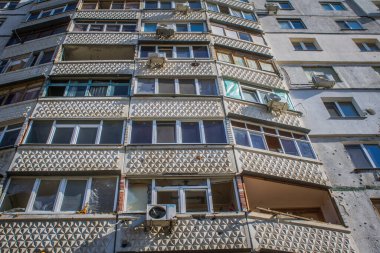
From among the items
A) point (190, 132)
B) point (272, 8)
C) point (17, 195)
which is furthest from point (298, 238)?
point (272, 8)

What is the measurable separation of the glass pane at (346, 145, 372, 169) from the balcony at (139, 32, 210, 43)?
7.43 meters

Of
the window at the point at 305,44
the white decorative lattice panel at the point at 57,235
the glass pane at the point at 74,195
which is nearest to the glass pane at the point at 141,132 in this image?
the glass pane at the point at 74,195

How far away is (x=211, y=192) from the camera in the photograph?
9.90 meters

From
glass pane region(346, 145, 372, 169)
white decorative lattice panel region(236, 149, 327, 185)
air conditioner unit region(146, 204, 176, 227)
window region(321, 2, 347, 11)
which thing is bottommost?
air conditioner unit region(146, 204, 176, 227)

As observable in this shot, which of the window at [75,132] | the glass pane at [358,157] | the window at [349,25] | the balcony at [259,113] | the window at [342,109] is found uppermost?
the window at [349,25]

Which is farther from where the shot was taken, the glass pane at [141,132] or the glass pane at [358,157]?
the glass pane at [358,157]

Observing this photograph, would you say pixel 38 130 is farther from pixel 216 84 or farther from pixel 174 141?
pixel 216 84

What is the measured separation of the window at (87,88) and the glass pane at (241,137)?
433 cm

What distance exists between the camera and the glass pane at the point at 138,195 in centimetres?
950

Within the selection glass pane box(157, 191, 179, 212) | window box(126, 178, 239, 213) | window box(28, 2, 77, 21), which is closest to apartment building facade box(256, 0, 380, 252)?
window box(126, 178, 239, 213)

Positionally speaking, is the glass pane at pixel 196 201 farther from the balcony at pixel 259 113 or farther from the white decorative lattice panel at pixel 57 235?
the balcony at pixel 259 113

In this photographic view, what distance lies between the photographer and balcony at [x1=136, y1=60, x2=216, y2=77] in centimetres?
1377

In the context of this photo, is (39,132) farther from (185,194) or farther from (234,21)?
(234,21)

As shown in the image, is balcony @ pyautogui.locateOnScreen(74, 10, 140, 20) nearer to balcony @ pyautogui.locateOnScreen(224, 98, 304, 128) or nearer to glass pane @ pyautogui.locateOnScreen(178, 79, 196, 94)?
glass pane @ pyautogui.locateOnScreen(178, 79, 196, 94)
